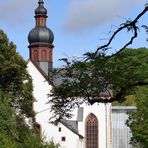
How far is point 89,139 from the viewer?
198 feet

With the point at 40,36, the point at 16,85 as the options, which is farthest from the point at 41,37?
the point at 16,85

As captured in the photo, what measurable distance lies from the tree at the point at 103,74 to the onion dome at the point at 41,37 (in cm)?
5706

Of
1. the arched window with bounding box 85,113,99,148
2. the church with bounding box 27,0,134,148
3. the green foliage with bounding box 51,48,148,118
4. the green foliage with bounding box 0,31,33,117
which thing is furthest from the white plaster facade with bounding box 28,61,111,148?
the green foliage with bounding box 51,48,148,118

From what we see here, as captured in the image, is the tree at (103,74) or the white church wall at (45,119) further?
the white church wall at (45,119)

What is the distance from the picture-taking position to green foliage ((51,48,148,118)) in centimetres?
732

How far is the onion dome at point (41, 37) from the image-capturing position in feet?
Result: 212

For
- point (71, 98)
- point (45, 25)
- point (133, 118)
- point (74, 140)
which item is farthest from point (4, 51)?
point (71, 98)

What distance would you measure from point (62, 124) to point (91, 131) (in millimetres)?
4434

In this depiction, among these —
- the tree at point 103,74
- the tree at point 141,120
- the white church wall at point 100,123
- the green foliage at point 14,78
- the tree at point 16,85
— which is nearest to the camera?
the tree at point 103,74

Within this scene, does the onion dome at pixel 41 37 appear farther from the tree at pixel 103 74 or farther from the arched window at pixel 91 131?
the tree at pixel 103 74

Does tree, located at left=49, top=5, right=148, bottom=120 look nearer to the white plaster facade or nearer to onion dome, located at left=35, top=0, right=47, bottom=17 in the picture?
the white plaster facade

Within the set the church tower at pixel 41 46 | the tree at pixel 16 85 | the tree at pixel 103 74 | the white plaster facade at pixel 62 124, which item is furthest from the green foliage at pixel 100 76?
the church tower at pixel 41 46

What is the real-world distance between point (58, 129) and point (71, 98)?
163ft

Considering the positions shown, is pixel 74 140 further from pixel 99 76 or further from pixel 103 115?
pixel 99 76
